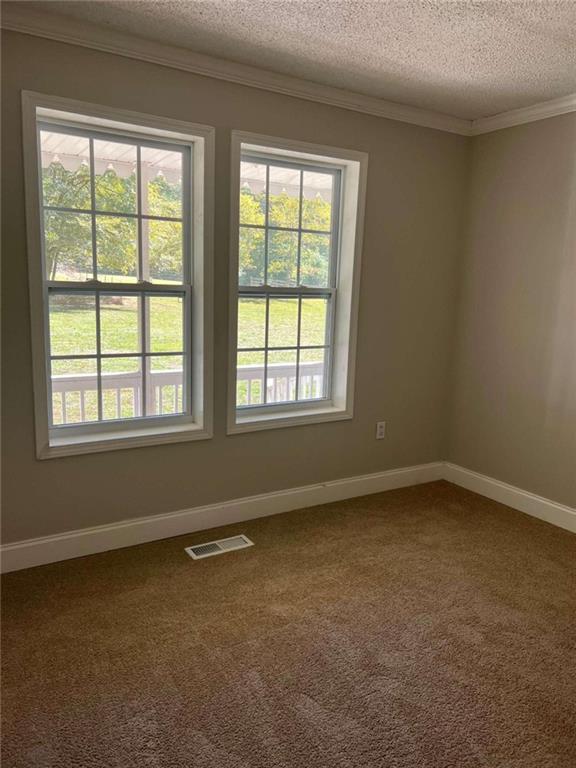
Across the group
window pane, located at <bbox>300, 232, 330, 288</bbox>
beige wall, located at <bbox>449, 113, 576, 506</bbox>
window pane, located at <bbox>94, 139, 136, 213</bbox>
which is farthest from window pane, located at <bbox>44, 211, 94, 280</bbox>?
beige wall, located at <bbox>449, 113, 576, 506</bbox>

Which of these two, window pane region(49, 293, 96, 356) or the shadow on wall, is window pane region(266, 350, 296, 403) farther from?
the shadow on wall

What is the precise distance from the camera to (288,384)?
11.7ft

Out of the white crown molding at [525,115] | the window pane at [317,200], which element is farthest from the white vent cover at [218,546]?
the white crown molding at [525,115]

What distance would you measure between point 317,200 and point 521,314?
1510 mm

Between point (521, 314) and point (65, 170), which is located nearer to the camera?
point (65, 170)

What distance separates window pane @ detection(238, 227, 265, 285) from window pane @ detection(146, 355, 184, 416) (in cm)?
62

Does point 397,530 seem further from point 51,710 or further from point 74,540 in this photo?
point 51,710

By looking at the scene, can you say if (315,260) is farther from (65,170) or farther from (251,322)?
(65,170)

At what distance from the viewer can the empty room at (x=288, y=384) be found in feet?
6.54

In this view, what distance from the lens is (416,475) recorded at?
13.4 feet

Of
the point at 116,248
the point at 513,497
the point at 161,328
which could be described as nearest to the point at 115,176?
the point at 116,248

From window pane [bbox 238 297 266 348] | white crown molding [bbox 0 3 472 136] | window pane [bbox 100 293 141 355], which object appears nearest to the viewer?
white crown molding [bbox 0 3 472 136]

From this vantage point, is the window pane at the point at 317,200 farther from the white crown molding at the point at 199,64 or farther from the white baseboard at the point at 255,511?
the white baseboard at the point at 255,511

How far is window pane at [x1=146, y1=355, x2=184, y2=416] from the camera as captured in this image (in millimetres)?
3088
